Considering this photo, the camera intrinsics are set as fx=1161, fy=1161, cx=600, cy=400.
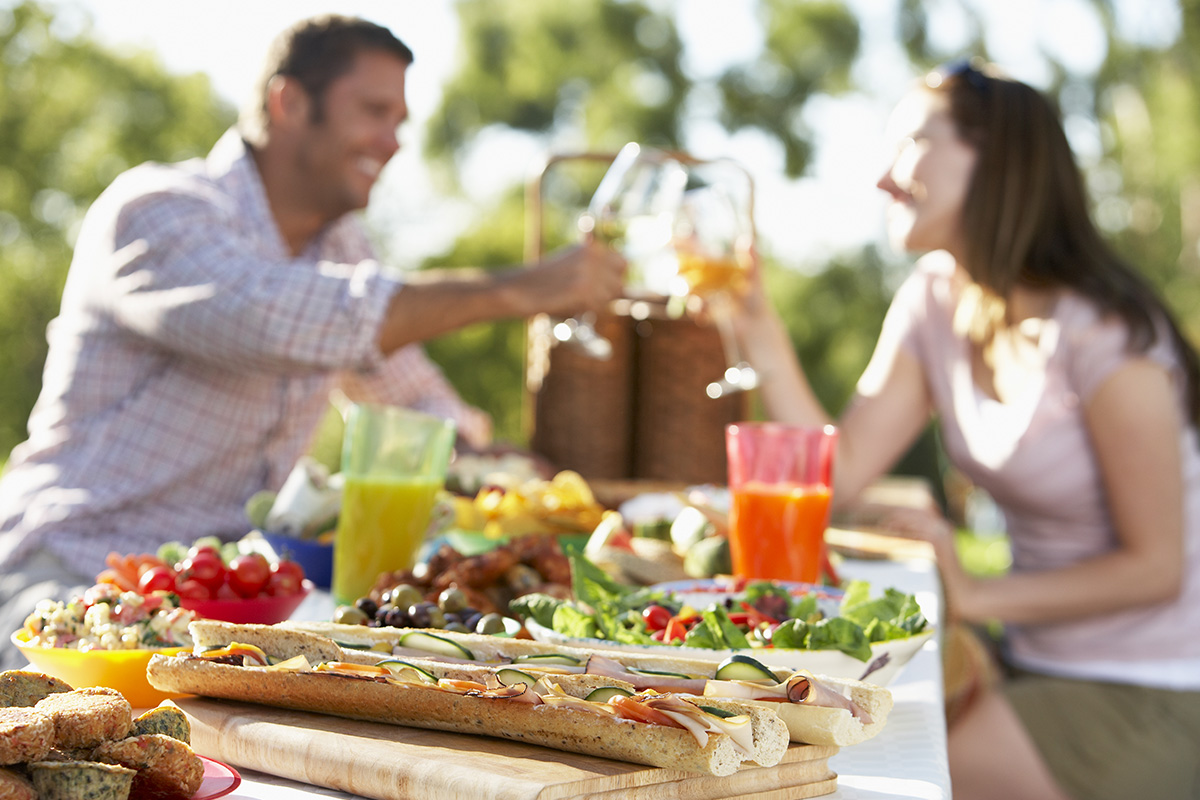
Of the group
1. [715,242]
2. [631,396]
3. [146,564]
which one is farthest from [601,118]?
[146,564]

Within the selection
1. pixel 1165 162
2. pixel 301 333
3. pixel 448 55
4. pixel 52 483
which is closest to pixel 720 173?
pixel 301 333

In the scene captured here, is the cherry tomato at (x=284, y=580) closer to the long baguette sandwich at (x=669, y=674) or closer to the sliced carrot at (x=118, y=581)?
the sliced carrot at (x=118, y=581)

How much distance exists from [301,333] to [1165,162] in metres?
14.5

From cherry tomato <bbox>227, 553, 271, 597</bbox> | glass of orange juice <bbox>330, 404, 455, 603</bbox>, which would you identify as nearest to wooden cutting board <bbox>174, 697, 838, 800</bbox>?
cherry tomato <bbox>227, 553, 271, 597</bbox>

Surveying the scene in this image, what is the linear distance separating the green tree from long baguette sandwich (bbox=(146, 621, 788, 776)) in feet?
48.8

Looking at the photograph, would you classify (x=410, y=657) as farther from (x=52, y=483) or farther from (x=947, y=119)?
(x=947, y=119)

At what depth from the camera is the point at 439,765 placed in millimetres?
822

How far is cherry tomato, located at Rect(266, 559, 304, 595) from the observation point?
4.32 feet

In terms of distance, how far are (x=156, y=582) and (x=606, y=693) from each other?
2.07 ft

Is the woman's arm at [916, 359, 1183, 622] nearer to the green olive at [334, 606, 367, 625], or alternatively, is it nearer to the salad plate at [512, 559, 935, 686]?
the salad plate at [512, 559, 935, 686]

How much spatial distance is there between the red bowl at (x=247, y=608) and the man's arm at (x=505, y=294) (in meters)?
1.03

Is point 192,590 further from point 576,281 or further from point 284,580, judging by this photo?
point 576,281

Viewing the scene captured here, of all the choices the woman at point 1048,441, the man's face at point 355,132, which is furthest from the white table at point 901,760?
the man's face at point 355,132

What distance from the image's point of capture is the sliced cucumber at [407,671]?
0.93 metres
